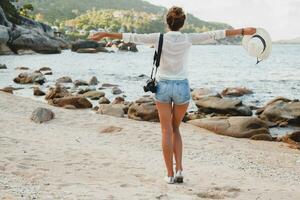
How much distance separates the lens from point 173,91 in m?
5.86

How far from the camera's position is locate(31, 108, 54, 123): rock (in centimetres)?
1240

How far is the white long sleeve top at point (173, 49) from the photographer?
19.2 feet

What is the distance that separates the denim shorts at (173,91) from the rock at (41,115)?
23.2 feet

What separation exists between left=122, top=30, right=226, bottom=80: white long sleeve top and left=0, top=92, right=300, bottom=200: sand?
1.49 meters

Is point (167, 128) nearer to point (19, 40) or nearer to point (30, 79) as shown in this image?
point (30, 79)

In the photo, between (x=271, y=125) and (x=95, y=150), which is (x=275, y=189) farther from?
(x=271, y=125)

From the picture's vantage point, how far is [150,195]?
18.7 feet

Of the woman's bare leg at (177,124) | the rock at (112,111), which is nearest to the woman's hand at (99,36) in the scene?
the woman's bare leg at (177,124)

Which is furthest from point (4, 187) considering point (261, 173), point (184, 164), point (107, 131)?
point (107, 131)

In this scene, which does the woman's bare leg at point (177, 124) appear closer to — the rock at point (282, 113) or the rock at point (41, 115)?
the rock at point (41, 115)

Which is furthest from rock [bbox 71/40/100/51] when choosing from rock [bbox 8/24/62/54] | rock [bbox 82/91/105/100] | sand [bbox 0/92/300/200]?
sand [bbox 0/92/300/200]

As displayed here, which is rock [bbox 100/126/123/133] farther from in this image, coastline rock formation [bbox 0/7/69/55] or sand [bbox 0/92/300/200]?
coastline rock formation [bbox 0/7/69/55]

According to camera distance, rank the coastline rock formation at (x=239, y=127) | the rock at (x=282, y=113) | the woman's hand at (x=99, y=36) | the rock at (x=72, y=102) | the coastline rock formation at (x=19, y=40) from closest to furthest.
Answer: the woman's hand at (x=99, y=36)
the coastline rock formation at (x=239, y=127)
the rock at (x=282, y=113)
the rock at (x=72, y=102)
the coastline rock formation at (x=19, y=40)

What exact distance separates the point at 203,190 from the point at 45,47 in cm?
6726
